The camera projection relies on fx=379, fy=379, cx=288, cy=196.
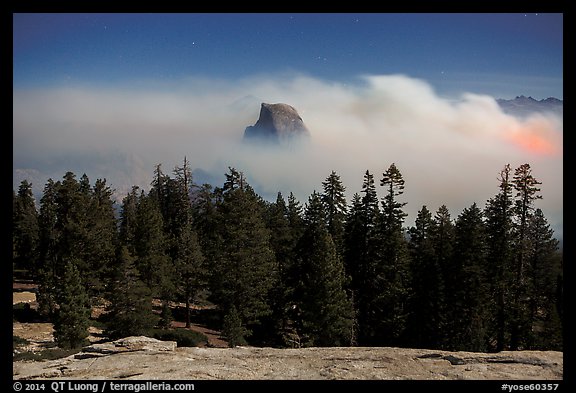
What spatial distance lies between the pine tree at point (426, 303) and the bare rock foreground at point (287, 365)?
1894 cm

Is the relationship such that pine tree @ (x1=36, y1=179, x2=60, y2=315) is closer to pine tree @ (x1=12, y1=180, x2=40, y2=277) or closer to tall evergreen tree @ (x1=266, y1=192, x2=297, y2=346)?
pine tree @ (x1=12, y1=180, x2=40, y2=277)

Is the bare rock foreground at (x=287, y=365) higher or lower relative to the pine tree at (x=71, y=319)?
higher

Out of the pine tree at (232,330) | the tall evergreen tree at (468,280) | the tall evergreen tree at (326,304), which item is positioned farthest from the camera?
the tall evergreen tree at (468,280)

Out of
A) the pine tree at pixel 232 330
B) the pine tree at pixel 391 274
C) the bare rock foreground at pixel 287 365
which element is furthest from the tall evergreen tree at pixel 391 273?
the bare rock foreground at pixel 287 365

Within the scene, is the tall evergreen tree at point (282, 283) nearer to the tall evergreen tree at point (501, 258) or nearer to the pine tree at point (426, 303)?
the pine tree at point (426, 303)

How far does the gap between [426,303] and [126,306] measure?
2362cm

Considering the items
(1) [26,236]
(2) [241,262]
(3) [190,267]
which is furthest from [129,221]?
(2) [241,262]

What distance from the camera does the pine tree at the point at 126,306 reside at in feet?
87.8
